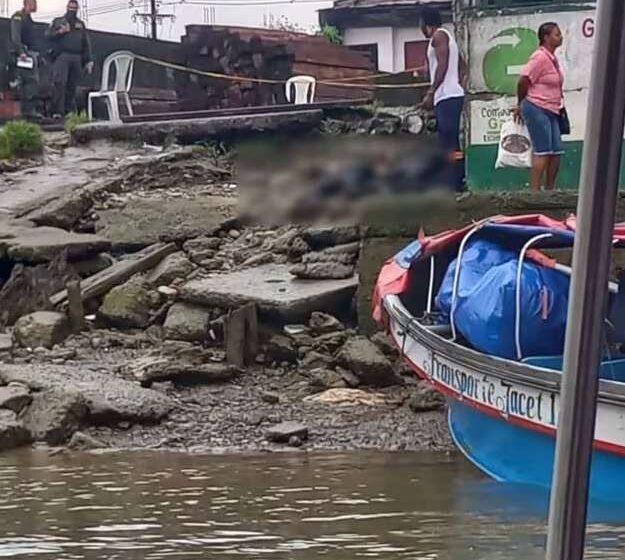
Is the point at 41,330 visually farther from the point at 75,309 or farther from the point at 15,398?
the point at 15,398

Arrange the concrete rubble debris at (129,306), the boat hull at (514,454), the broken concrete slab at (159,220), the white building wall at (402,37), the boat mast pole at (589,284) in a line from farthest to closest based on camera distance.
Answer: the white building wall at (402,37) → the broken concrete slab at (159,220) → the concrete rubble debris at (129,306) → the boat hull at (514,454) → the boat mast pole at (589,284)

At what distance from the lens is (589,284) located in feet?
4.88

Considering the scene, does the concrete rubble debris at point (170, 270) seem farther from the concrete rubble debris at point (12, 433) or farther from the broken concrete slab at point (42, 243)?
the concrete rubble debris at point (12, 433)

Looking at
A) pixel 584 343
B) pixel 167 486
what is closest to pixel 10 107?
pixel 167 486

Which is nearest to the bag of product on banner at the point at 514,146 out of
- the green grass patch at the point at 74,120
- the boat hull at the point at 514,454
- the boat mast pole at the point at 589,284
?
the boat hull at the point at 514,454

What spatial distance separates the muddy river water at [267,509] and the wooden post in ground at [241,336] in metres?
1.89

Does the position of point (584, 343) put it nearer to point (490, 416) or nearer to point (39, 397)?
point (490, 416)

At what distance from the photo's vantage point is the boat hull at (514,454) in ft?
21.0

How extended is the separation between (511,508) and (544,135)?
445 cm

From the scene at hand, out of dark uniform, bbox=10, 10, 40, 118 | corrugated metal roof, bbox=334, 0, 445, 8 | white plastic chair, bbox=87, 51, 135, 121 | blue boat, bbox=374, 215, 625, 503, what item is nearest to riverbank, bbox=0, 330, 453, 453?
blue boat, bbox=374, 215, 625, 503

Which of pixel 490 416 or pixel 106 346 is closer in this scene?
pixel 490 416

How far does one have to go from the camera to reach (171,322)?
34.6ft

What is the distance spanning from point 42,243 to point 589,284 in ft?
35.4

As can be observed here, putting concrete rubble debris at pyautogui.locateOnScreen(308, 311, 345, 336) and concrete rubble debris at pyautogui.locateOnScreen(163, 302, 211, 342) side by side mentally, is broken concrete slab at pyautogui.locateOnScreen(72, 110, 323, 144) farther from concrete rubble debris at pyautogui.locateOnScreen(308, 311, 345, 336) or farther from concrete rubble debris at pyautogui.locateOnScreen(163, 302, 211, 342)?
concrete rubble debris at pyautogui.locateOnScreen(308, 311, 345, 336)
